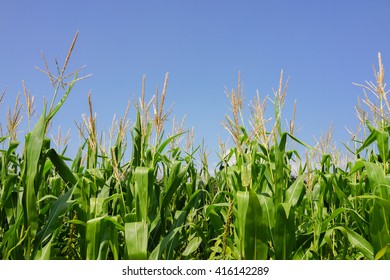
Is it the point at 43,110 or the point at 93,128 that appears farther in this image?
the point at 93,128

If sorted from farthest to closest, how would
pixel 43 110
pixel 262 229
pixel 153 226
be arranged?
1. pixel 153 226
2. pixel 262 229
3. pixel 43 110

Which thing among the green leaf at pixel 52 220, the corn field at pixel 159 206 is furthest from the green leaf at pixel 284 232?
the green leaf at pixel 52 220

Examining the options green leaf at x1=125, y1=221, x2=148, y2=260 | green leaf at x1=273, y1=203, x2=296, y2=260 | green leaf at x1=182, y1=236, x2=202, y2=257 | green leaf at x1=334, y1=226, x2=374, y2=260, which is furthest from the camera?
green leaf at x1=182, y1=236, x2=202, y2=257

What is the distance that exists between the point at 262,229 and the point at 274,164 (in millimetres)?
841

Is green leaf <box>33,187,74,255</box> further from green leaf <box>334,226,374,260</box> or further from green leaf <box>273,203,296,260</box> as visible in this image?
green leaf <box>334,226,374,260</box>

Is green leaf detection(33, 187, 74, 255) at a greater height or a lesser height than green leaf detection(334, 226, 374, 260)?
greater

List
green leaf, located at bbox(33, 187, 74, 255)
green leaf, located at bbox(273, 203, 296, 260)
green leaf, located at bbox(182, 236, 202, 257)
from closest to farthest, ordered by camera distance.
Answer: green leaf, located at bbox(33, 187, 74, 255) < green leaf, located at bbox(273, 203, 296, 260) < green leaf, located at bbox(182, 236, 202, 257)

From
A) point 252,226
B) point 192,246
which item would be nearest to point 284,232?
point 252,226

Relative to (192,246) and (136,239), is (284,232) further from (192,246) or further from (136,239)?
(136,239)

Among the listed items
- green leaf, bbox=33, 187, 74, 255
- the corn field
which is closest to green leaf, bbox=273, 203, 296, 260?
the corn field

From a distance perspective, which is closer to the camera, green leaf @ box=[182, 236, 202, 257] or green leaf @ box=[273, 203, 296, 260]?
green leaf @ box=[273, 203, 296, 260]
